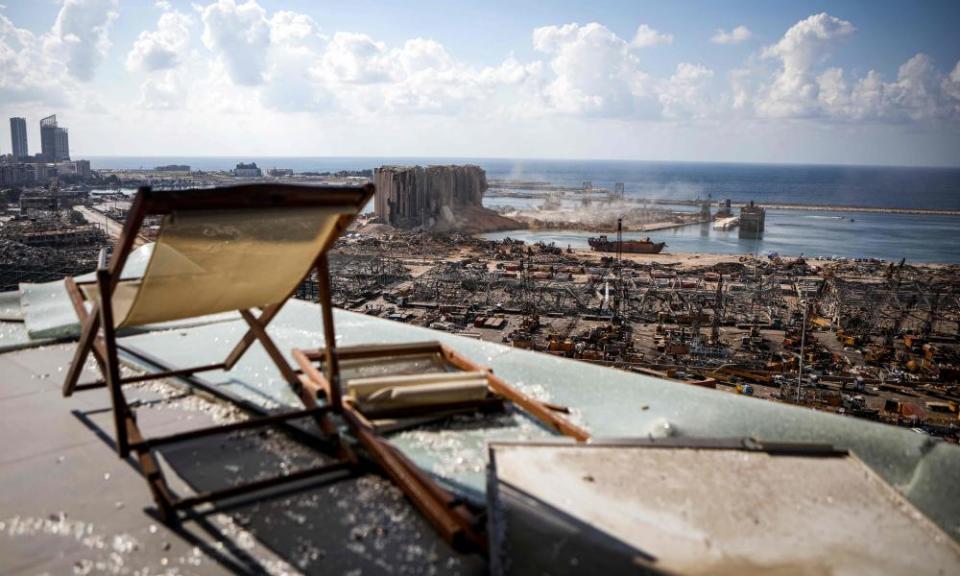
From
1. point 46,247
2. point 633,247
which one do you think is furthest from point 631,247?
point 46,247

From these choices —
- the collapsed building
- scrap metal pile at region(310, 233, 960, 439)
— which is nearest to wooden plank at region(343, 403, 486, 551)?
scrap metal pile at region(310, 233, 960, 439)

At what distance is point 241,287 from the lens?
1620mm

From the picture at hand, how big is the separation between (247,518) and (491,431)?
2.03 feet

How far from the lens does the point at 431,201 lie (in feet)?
127

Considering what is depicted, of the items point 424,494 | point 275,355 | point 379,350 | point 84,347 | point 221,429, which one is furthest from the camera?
point 379,350

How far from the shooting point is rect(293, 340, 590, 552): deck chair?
122 cm

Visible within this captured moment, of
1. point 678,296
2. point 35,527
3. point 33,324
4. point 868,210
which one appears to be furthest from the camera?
point 868,210

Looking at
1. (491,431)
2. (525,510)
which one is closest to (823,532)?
(525,510)

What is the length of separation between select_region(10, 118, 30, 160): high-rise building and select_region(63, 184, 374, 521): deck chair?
3930 inches

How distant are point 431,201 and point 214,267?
3764 centimetres

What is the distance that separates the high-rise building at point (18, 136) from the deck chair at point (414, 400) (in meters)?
99.7

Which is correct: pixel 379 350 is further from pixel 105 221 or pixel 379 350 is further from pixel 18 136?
pixel 18 136

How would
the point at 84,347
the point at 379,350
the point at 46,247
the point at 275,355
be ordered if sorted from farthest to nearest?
1. the point at 46,247
2. the point at 379,350
3. the point at 275,355
4. the point at 84,347

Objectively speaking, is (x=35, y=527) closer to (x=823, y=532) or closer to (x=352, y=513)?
(x=352, y=513)
